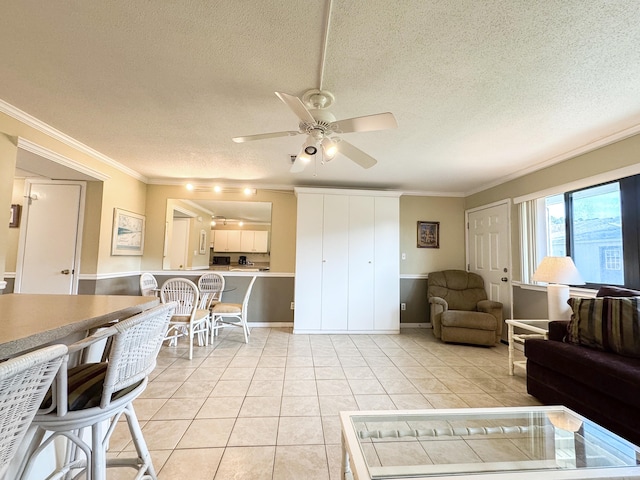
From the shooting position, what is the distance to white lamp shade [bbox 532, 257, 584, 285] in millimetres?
2521

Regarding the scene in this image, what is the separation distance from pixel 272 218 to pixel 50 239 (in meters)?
2.81

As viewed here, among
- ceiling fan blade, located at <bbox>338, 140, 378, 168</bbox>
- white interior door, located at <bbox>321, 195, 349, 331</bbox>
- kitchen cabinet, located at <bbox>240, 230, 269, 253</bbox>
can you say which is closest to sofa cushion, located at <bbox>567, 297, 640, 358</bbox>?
ceiling fan blade, located at <bbox>338, 140, 378, 168</bbox>

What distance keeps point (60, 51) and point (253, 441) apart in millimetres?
2592

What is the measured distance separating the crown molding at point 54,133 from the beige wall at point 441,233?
4247mm

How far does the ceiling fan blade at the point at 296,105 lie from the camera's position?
1548mm

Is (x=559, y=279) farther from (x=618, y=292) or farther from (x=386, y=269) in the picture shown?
(x=386, y=269)

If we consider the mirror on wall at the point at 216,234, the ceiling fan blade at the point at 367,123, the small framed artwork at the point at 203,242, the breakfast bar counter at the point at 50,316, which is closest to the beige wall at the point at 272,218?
the mirror on wall at the point at 216,234

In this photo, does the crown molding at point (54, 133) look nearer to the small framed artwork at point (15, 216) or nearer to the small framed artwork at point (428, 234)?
the small framed artwork at point (15, 216)

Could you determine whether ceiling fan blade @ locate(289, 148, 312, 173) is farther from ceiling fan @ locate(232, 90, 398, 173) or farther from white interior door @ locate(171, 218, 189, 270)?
white interior door @ locate(171, 218, 189, 270)

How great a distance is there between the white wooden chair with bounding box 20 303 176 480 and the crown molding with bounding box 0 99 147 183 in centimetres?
246

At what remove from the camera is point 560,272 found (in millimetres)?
2557

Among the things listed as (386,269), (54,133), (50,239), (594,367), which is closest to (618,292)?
(594,367)

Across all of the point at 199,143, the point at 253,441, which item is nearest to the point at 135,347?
the point at 253,441

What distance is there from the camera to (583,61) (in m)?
1.63
